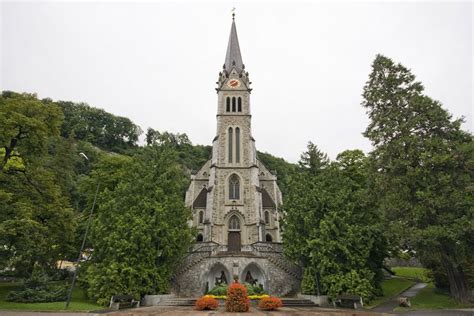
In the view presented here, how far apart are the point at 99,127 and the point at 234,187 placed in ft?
187

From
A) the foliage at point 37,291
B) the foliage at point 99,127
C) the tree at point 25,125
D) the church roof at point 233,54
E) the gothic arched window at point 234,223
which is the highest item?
the foliage at point 99,127

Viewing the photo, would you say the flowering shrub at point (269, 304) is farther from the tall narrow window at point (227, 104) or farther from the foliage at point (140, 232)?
the tall narrow window at point (227, 104)

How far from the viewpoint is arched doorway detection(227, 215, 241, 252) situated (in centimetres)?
3541

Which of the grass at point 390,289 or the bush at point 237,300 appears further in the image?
the grass at point 390,289

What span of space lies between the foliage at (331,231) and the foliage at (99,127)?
63.6m

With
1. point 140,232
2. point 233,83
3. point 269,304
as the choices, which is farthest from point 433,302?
point 233,83

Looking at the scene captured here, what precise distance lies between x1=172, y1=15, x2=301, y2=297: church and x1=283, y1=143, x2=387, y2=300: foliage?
13.7 ft

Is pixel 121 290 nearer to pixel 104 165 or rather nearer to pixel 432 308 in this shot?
pixel 104 165

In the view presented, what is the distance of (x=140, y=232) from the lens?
1998cm

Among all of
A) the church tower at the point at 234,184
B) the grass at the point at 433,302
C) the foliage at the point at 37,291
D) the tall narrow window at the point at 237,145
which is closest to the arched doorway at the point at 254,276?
the church tower at the point at 234,184

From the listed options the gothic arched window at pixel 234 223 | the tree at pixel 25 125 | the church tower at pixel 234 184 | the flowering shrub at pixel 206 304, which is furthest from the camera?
the gothic arched window at pixel 234 223

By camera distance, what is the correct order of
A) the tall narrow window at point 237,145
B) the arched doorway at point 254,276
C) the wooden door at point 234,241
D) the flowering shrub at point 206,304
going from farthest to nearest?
the tall narrow window at point 237,145 < the wooden door at point 234,241 < the arched doorway at point 254,276 < the flowering shrub at point 206,304

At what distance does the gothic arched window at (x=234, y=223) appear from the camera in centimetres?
3619

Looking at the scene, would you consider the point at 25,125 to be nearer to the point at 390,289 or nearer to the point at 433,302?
the point at 433,302
